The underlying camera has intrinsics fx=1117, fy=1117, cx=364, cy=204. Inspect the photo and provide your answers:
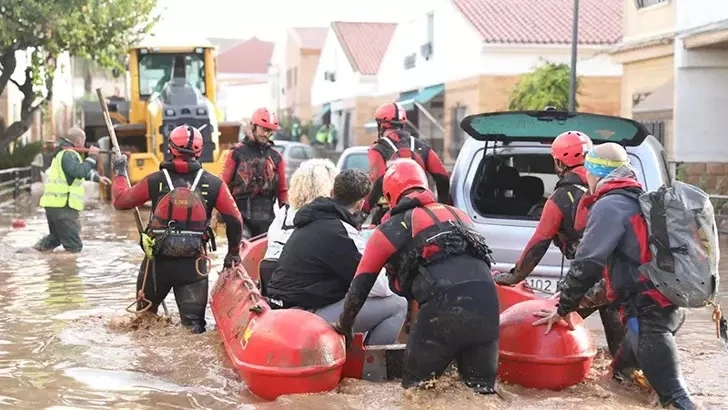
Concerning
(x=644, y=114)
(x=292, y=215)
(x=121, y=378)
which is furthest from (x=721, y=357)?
(x=644, y=114)

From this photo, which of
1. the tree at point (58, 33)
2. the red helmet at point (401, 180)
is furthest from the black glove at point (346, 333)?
the tree at point (58, 33)

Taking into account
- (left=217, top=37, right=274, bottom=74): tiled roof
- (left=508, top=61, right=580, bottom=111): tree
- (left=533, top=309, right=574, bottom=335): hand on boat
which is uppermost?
(left=217, top=37, right=274, bottom=74): tiled roof

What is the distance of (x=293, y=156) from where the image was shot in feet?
102

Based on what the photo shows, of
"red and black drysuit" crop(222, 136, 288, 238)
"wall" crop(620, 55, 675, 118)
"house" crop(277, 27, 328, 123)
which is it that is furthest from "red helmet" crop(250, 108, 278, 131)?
"house" crop(277, 27, 328, 123)

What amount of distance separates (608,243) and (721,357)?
2820 millimetres

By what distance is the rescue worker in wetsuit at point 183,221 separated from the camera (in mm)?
7973

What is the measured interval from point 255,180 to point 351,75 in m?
42.6

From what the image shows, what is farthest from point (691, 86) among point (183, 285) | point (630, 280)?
point (630, 280)

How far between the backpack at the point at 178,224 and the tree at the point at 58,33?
16.9 meters

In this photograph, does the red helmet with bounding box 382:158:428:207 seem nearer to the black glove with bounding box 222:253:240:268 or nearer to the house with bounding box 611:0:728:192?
the black glove with bounding box 222:253:240:268

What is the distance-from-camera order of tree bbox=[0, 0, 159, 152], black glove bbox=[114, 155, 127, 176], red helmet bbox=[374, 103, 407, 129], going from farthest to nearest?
tree bbox=[0, 0, 159, 152] < red helmet bbox=[374, 103, 407, 129] < black glove bbox=[114, 155, 127, 176]

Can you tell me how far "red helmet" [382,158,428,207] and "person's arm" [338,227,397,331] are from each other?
309 mm

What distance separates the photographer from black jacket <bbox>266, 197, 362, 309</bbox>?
6.64 m

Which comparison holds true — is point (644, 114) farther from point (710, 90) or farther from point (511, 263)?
point (511, 263)
